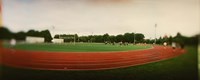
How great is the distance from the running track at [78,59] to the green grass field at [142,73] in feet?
0.18

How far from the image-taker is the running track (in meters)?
4.71

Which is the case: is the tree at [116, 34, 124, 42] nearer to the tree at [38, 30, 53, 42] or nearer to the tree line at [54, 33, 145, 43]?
the tree line at [54, 33, 145, 43]

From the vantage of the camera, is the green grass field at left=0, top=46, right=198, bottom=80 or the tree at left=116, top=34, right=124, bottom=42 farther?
the tree at left=116, top=34, right=124, bottom=42

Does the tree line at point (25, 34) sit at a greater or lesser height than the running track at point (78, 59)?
greater

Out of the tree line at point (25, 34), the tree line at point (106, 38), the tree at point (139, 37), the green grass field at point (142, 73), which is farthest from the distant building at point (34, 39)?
the tree at point (139, 37)

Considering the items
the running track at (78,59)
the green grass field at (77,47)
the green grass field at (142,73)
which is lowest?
the green grass field at (142,73)

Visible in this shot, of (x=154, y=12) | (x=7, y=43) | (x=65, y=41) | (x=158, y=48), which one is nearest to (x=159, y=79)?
(x=158, y=48)

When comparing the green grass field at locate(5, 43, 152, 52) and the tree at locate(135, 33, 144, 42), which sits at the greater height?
the tree at locate(135, 33, 144, 42)

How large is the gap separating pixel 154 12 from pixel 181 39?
16.8 inches

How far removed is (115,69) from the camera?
186 inches

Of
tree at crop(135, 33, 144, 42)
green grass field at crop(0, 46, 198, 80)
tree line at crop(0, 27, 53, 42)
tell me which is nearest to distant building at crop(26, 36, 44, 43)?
tree line at crop(0, 27, 53, 42)

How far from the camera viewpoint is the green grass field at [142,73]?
15.4 feet

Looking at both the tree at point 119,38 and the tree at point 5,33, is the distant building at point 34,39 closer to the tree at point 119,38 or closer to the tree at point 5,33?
the tree at point 5,33

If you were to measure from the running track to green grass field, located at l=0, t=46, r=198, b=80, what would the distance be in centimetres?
6
